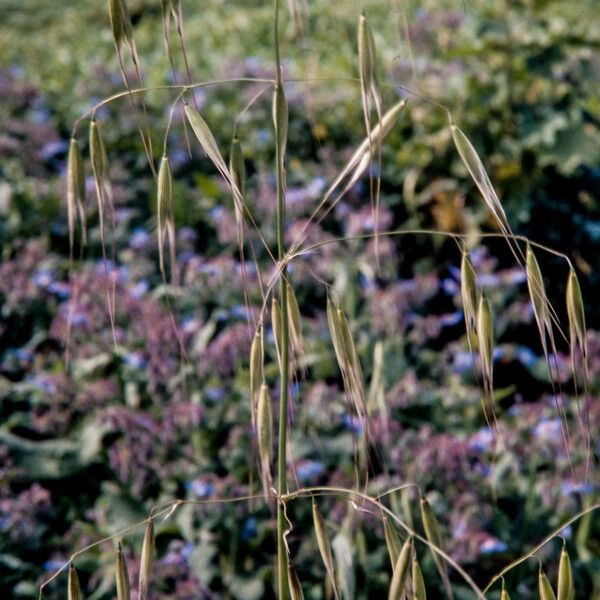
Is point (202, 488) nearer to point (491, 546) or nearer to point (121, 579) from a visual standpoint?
point (491, 546)

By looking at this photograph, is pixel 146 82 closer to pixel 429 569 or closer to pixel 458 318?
pixel 458 318

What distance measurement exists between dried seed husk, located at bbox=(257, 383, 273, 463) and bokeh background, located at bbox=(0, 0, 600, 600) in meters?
0.17

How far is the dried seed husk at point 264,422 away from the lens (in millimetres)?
1031

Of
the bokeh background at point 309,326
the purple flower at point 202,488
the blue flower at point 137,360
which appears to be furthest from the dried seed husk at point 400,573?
the blue flower at point 137,360

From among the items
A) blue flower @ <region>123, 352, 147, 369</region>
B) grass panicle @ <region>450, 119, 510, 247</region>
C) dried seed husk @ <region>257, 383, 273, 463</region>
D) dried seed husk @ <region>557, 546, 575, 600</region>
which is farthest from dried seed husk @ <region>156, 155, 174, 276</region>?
blue flower @ <region>123, 352, 147, 369</region>

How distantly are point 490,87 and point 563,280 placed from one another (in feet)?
2.61

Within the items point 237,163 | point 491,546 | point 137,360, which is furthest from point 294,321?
point 137,360

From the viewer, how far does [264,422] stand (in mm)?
1039

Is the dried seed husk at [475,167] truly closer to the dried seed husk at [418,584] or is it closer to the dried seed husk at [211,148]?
the dried seed husk at [211,148]

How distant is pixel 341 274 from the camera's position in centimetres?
301

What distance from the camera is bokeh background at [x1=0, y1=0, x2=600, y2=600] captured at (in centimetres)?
218

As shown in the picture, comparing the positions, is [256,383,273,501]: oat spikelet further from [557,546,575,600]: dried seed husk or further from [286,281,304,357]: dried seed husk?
[557,546,575,600]: dried seed husk

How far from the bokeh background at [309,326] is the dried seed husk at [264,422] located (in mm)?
169

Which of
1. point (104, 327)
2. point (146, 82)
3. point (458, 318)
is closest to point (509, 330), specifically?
point (458, 318)
